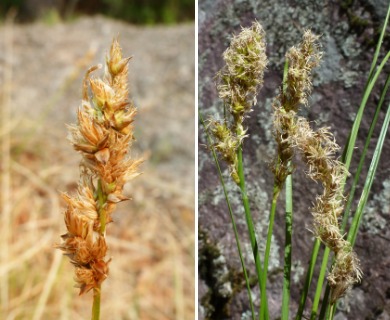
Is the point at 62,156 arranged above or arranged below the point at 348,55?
below

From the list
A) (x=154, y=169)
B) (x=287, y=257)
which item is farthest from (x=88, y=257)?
(x=154, y=169)

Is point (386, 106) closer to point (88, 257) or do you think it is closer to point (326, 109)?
point (326, 109)

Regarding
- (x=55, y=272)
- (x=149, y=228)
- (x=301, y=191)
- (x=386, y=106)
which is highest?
(x=386, y=106)

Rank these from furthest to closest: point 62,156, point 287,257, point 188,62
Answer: point 188,62 < point 62,156 < point 287,257

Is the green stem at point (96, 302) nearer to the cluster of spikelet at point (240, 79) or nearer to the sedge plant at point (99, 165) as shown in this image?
the sedge plant at point (99, 165)

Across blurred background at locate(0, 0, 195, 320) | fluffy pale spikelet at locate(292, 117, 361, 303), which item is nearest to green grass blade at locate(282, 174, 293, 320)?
fluffy pale spikelet at locate(292, 117, 361, 303)

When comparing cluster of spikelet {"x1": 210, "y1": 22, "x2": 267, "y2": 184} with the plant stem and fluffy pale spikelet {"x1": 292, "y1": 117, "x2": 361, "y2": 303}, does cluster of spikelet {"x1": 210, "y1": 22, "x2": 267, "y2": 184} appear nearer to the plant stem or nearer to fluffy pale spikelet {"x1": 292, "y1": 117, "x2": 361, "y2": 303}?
fluffy pale spikelet {"x1": 292, "y1": 117, "x2": 361, "y2": 303}

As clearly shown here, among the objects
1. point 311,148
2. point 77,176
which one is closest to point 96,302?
point 311,148

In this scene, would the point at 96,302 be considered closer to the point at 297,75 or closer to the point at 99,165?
the point at 99,165
